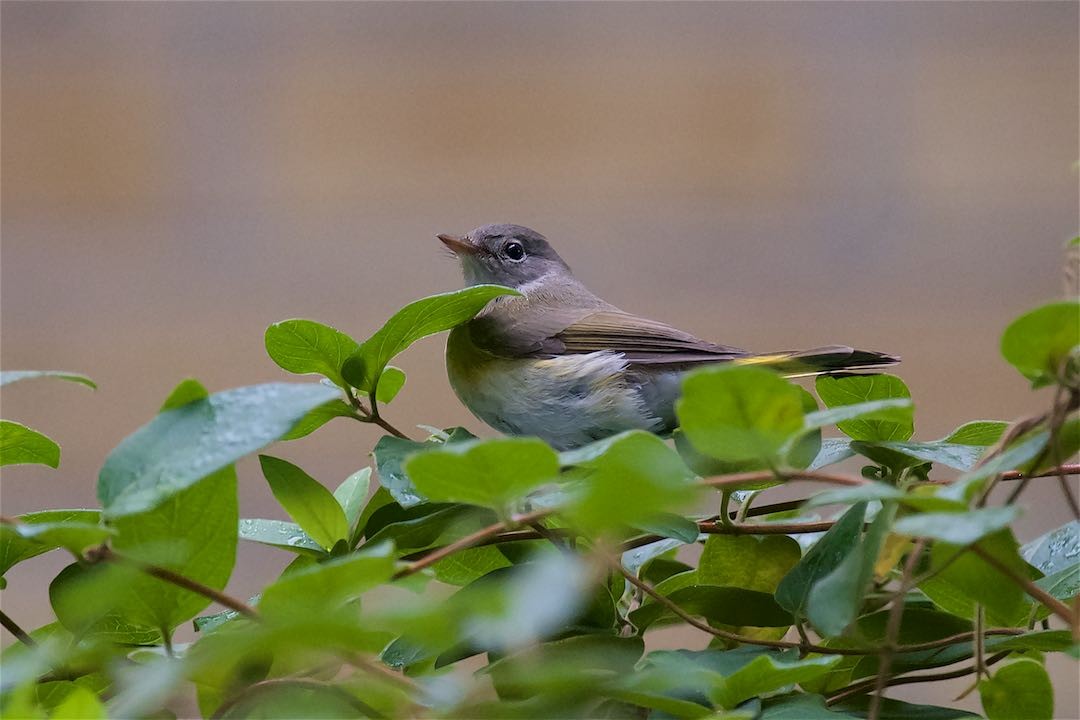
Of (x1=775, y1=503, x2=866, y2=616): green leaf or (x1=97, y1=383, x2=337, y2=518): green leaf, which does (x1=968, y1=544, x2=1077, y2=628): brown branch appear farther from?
(x1=97, y1=383, x2=337, y2=518): green leaf

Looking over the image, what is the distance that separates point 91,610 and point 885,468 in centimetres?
38

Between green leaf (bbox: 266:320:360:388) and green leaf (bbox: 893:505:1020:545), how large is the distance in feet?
0.98

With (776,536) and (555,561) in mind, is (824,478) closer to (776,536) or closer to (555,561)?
(555,561)

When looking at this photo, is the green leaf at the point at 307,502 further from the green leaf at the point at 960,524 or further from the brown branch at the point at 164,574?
the green leaf at the point at 960,524

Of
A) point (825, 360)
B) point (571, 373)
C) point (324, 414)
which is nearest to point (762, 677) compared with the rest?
point (324, 414)

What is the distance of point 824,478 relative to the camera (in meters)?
0.36

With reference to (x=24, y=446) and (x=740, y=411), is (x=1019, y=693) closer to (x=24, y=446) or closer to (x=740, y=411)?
(x=740, y=411)

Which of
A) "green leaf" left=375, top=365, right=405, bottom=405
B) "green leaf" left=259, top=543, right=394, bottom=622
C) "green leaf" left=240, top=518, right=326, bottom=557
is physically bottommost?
"green leaf" left=240, top=518, right=326, bottom=557

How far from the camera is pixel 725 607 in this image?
0.50m

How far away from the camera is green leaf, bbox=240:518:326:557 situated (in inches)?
20.8

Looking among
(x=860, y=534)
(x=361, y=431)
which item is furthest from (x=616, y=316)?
(x=361, y=431)

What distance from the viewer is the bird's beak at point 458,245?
3.91 ft

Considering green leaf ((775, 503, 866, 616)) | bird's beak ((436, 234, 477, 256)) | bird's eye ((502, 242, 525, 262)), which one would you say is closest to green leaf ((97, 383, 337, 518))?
green leaf ((775, 503, 866, 616))

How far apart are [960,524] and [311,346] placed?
325 mm
